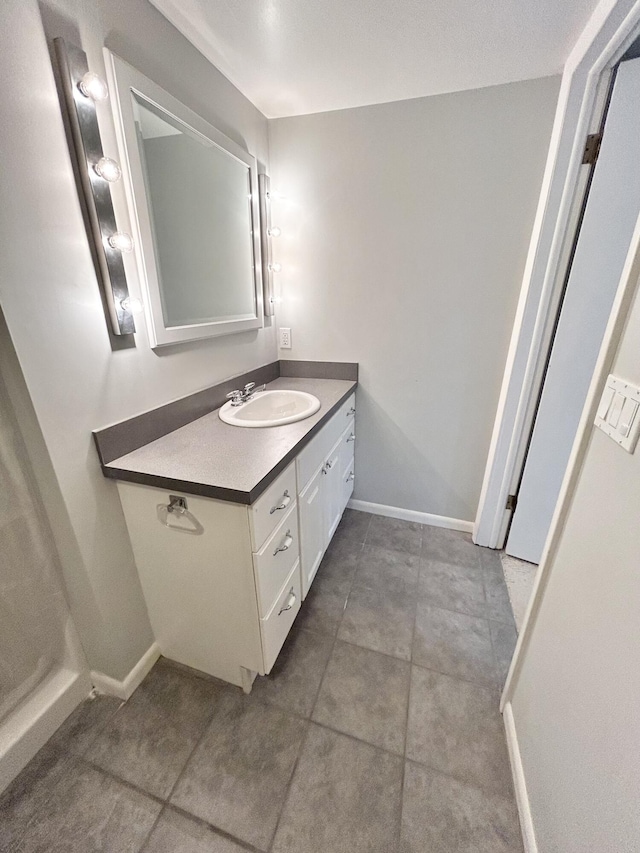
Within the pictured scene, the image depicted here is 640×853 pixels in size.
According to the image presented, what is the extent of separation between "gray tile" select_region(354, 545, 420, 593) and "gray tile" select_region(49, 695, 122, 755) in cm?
105

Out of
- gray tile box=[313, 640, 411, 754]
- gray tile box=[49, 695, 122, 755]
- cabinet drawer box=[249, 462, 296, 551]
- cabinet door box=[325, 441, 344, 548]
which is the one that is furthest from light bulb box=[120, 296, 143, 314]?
gray tile box=[313, 640, 411, 754]

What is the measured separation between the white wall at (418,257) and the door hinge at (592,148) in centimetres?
17

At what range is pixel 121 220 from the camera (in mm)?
995

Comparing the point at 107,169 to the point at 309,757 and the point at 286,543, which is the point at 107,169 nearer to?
the point at 286,543

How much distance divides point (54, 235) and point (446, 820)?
1.81 metres

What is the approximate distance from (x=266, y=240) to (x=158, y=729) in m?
2.02

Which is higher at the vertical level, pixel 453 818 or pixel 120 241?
pixel 120 241

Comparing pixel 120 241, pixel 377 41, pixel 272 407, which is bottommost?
pixel 272 407

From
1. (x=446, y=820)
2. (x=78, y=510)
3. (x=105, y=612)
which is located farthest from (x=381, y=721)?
(x=78, y=510)

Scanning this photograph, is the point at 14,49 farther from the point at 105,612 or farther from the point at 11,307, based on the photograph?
the point at 105,612

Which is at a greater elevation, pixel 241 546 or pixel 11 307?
pixel 11 307

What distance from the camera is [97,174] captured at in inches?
34.9

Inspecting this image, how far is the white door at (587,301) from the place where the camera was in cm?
117

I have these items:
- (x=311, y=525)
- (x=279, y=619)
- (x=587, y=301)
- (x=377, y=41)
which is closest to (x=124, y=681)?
(x=279, y=619)
